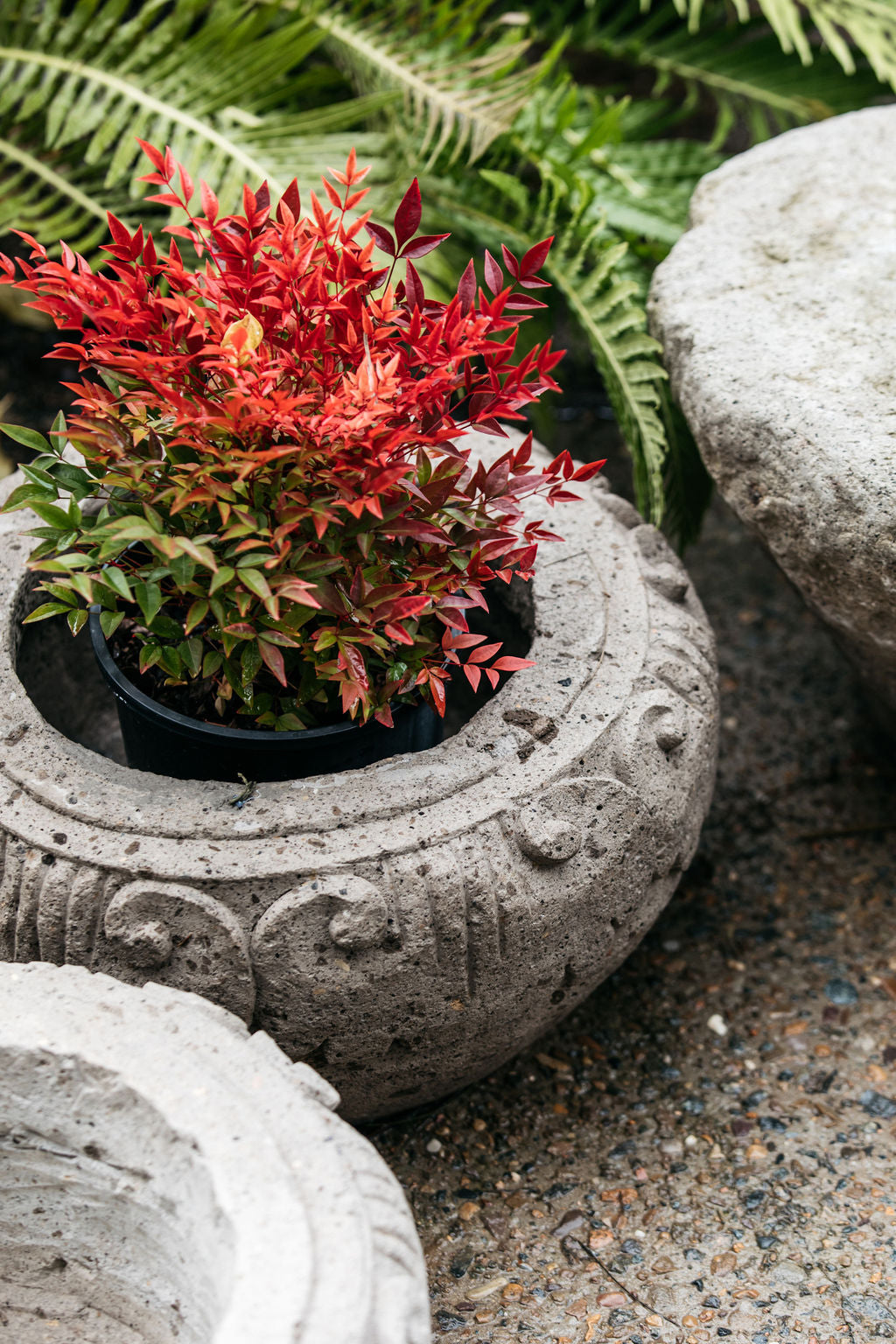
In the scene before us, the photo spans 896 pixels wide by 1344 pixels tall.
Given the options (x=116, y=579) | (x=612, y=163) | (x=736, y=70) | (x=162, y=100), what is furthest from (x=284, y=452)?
(x=736, y=70)

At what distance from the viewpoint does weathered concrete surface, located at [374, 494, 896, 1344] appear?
1.62m

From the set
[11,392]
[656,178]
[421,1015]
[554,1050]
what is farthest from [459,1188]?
[11,392]

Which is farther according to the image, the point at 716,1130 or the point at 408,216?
the point at 716,1130

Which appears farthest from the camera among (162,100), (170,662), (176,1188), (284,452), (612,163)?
(612,163)

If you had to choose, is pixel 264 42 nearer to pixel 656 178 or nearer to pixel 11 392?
pixel 656 178

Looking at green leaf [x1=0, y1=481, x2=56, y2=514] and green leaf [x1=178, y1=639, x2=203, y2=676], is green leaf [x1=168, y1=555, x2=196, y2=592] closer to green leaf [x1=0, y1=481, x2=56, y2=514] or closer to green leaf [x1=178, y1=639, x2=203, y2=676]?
green leaf [x1=178, y1=639, x2=203, y2=676]

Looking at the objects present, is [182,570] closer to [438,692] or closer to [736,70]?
[438,692]

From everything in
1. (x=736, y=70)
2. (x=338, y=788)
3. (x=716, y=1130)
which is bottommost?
(x=716, y=1130)

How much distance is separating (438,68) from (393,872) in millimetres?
2129

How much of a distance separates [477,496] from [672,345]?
2.17 feet

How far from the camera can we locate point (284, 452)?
4.19 feet

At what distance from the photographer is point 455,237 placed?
2.92 metres

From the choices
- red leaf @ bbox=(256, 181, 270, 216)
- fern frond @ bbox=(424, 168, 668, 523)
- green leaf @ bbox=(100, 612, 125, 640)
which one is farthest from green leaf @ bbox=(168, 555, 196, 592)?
fern frond @ bbox=(424, 168, 668, 523)

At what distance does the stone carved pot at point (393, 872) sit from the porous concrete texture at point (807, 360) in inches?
12.7
